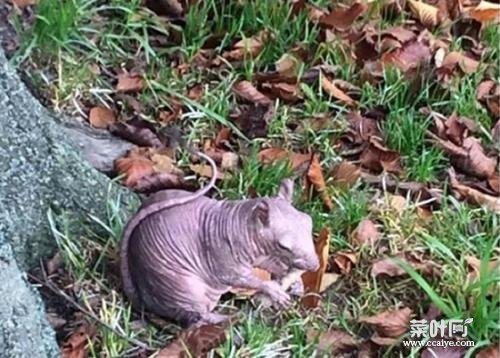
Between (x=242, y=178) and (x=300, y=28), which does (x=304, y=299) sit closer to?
(x=242, y=178)

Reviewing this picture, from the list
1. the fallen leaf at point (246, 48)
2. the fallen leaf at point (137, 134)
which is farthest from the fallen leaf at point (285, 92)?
the fallen leaf at point (137, 134)

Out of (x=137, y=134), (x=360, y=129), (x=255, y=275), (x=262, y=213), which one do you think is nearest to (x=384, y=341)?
(x=255, y=275)

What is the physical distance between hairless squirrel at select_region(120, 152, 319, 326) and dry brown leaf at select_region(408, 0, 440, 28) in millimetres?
1577

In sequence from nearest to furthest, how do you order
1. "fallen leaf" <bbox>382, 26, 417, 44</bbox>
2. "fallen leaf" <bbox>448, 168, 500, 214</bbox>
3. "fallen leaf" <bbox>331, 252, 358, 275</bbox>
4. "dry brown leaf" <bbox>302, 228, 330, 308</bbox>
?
"dry brown leaf" <bbox>302, 228, 330, 308</bbox> < "fallen leaf" <bbox>331, 252, 358, 275</bbox> < "fallen leaf" <bbox>448, 168, 500, 214</bbox> < "fallen leaf" <bbox>382, 26, 417, 44</bbox>

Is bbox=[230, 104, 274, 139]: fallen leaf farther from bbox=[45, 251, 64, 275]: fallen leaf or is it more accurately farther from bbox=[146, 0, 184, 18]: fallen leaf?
bbox=[45, 251, 64, 275]: fallen leaf

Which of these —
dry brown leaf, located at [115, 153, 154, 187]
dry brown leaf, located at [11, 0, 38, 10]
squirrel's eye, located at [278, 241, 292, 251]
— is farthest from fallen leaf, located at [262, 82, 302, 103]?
squirrel's eye, located at [278, 241, 292, 251]

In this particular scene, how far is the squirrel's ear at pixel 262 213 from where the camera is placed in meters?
2.79

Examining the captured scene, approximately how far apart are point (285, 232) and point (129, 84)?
1.17 m

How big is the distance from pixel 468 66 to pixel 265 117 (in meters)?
0.72

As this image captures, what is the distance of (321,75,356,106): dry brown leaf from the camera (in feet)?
12.5

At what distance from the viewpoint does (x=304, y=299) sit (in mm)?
3037

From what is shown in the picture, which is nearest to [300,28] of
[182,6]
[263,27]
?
[263,27]

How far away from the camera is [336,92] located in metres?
3.83

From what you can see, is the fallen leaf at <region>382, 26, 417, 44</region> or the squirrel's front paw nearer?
the squirrel's front paw
